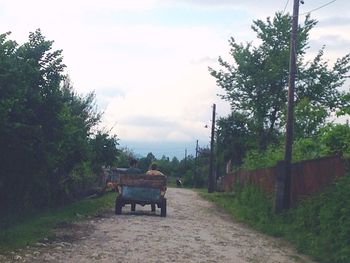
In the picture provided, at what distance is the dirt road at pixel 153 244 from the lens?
11906 millimetres

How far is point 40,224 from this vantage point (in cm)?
1650

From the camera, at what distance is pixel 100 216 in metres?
20.8

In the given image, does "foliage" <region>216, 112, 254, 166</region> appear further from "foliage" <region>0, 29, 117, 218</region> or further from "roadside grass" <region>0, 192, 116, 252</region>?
"foliage" <region>0, 29, 117, 218</region>

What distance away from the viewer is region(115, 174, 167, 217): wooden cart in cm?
2162

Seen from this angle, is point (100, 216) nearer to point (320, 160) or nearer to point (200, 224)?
point (200, 224)

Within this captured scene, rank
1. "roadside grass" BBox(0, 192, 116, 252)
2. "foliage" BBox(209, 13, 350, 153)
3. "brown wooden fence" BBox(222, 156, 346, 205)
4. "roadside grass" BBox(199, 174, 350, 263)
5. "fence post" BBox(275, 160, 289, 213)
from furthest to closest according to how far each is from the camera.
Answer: "foliage" BBox(209, 13, 350, 153)
"fence post" BBox(275, 160, 289, 213)
"brown wooden fence" BBox(222, 156, 346, 205)
"roadside grass" BBox(199, 174, 350, 263)
"roadside grass" BBox(0, 192, 116, 252)

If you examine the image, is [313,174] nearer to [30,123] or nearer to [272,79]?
[30,123]

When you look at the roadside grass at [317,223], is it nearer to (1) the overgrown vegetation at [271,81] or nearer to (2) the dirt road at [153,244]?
(2) the dirt road at [153,244]

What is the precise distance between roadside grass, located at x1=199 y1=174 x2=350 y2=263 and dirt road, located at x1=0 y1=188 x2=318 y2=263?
54 cm

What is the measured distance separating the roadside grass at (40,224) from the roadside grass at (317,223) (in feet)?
18.6

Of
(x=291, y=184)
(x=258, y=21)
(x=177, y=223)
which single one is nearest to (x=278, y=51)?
(x=258, y=21)

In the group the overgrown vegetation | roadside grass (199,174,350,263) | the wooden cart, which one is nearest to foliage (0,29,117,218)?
the wooden cart

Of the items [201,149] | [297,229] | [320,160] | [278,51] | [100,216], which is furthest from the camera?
[201,149]

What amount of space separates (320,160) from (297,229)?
2.54 meters
